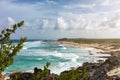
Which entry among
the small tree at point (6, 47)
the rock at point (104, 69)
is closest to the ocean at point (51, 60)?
the rock at point (104, 69)

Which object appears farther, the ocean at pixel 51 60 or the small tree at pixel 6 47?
the ocean at pixel 51 60

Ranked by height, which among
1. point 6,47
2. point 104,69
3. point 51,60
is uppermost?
point 6,47

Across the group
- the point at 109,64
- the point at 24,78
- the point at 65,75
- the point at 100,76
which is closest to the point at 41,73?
the point at 65,75

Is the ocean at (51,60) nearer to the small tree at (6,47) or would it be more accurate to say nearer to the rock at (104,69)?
the rock at (104,69)

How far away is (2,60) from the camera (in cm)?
884

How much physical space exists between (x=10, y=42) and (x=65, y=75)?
2187mm

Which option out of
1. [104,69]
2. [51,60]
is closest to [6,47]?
[104,69]

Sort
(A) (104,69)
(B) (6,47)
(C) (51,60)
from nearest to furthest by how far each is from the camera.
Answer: (B) (6,47)
(A) (104,69)
(C) (51,60)

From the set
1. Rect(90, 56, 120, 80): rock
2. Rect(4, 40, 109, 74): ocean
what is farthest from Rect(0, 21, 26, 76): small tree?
Rect(4, 40, 109, 74): ocean

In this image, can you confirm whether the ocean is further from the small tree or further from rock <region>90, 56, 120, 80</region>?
the small tree

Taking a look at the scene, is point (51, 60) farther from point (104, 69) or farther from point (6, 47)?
point (6, 47)

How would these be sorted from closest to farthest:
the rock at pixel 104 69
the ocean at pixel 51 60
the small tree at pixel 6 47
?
1. the small tree at pixel 6 47
2. the rock at pixel 104 69
3. the ocean at pixel 51 60

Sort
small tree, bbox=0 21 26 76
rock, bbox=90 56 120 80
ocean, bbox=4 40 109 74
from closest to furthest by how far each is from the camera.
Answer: small tree, bbox=0 21 26 76 → rock, bbox=90 56 120 80 → ocean, bbox=4 40 109 74

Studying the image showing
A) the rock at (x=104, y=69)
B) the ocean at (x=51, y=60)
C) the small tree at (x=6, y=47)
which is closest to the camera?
the small tree at (x=6, y=47)
